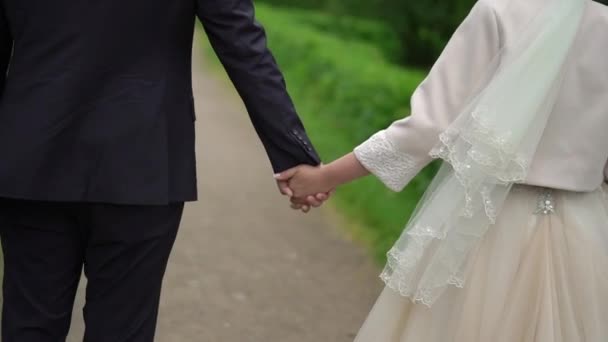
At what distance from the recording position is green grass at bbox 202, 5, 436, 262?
22.1 feet

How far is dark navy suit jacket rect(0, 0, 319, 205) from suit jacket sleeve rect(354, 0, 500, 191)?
0.51 m

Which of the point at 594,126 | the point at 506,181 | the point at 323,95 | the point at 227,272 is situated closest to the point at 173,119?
the point at 506,181

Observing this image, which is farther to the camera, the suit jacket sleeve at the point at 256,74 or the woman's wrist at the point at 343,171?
the woman's wrist at the point at 343,171

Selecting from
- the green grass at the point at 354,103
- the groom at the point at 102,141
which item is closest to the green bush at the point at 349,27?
the green grass at the point at 354,103

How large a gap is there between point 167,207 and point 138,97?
0.31m

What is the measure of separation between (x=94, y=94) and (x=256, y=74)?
45 centimetres

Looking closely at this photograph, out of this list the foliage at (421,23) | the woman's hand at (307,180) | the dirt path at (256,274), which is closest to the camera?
the woman's hand at (307,180)

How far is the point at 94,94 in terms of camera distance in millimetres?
2826

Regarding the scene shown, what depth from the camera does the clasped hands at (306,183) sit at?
332cm

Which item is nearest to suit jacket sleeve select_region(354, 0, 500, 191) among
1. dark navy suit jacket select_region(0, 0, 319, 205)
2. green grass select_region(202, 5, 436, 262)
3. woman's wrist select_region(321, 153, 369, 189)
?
woman's wrist select_region(321, 153, 369, 189)

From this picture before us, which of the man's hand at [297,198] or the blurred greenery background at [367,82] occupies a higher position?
the man's hand at [297,198]

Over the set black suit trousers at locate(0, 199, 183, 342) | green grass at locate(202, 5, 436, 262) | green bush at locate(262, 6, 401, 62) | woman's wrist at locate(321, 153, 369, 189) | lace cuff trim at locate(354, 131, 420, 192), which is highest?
lace cuff trim at locate(354, 131, 420, 192)

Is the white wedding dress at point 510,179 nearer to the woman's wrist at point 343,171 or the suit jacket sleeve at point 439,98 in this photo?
the suit jacket sleeve at point 439,98

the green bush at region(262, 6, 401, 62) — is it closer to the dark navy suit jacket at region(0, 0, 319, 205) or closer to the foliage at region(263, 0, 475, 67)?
the foliage at region(263, 0, 475, 67)
